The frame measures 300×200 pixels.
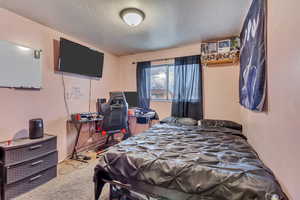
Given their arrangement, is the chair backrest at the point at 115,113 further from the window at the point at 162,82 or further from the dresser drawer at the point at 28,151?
the window at the point at 162,82

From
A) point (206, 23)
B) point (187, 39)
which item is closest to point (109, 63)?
point (187, 39)

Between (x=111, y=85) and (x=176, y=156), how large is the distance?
3.25m

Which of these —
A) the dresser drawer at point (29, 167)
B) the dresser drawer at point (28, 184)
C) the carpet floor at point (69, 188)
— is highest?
the dresser drawer at point (29, 167)

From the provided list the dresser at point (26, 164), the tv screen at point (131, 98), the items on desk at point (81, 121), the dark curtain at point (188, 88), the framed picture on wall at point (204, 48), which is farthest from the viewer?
the tv screen at point (131, 98)

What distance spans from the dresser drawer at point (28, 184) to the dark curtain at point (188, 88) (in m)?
2.61

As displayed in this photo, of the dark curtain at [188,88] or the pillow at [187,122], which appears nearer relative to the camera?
the pillow at [187,122]

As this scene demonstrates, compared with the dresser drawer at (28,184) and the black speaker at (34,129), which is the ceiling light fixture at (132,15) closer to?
the black speaker at (34,129)

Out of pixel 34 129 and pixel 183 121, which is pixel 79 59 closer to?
pixel 34 129

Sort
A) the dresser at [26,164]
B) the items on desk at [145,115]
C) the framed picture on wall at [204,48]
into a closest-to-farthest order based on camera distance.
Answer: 1. the dresser at [26,164]
2. the framed picture on wall at [204,48]
3. the items on desk at [145,115]

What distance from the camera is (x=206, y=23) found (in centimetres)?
Answer: 250

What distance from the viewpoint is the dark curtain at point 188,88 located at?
3.40 metres

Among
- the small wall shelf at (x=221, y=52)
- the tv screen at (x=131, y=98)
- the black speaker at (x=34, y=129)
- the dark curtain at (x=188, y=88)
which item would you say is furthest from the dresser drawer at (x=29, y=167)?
the small wall shelf at (x=221, y=52)

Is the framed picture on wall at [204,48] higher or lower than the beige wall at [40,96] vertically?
higher

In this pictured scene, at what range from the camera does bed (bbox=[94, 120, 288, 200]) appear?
1059mm
